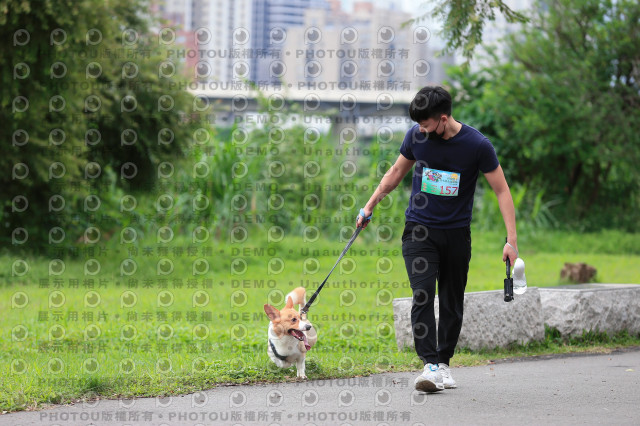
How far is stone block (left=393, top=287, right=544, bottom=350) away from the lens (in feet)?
23.6

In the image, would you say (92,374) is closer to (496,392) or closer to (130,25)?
(496,392)

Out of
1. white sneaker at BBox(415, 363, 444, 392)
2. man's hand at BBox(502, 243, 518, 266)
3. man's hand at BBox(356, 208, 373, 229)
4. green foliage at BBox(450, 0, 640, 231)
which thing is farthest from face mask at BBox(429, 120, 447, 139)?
green foliage at BBox(450, 0, 640, 231)

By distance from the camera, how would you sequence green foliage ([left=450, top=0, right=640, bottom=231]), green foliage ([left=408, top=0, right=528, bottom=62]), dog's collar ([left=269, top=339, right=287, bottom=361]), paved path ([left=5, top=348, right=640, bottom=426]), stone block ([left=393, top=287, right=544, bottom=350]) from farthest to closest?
1. green foliage ([left=450, top=0, right=640, bottom=231])
2. green foliage ([left=408, top=0, right=528, bottom=62])
3. stone block ([left=393, top=287, right=544, bottom=350])
4. dog's collar ([left=269, top=339, right=287, bottom=361])
5. paved path ([left=5, top=348, right=640, bottom=426])

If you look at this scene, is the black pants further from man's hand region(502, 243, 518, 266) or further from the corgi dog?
the corgi dog

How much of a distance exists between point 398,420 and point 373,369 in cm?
154

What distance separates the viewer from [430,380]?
5.38 metres

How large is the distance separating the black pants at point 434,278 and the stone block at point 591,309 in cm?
261

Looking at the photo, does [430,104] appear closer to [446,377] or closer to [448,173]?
[448,173]

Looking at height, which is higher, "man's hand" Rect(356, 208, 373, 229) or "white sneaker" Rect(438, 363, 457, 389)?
"man's hand" Rect(356, 208, 373, 229)

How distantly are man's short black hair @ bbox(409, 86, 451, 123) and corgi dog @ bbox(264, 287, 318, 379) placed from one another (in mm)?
1664

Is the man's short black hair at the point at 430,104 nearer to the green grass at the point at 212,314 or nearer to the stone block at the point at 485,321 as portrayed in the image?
the green grass at the point at 212,314

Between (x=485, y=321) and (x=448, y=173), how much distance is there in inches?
90.8

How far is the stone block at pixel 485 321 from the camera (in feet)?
23.6

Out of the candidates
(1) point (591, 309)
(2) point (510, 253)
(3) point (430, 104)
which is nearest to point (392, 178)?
(3) point (430, 104)
